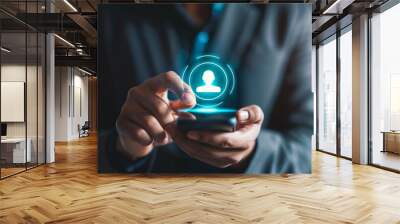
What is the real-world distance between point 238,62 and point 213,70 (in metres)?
0.48

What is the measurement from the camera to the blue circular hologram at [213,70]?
678 centimetres

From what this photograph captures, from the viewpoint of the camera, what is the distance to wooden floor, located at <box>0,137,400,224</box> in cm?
409

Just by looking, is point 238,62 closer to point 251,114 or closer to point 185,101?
point 251,114

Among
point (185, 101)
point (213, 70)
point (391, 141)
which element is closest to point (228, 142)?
point (185, 101)

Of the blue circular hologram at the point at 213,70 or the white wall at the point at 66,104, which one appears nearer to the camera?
the blue circular hologram at the point at 213,70

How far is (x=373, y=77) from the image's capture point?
827 cm

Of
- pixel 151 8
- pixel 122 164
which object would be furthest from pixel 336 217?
pixel 151 8

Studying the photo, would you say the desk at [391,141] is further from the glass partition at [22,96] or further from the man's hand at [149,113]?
the glass partition at [22,96]

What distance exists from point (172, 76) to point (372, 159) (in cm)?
489

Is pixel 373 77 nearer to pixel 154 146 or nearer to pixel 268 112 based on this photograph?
pixel 268 112

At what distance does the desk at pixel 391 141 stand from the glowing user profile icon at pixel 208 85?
4.79m

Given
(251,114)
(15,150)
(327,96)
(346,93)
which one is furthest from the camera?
(327,96)

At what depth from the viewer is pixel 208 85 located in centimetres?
681

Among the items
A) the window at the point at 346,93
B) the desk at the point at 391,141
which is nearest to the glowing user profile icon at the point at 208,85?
the window at the point at 346,93
